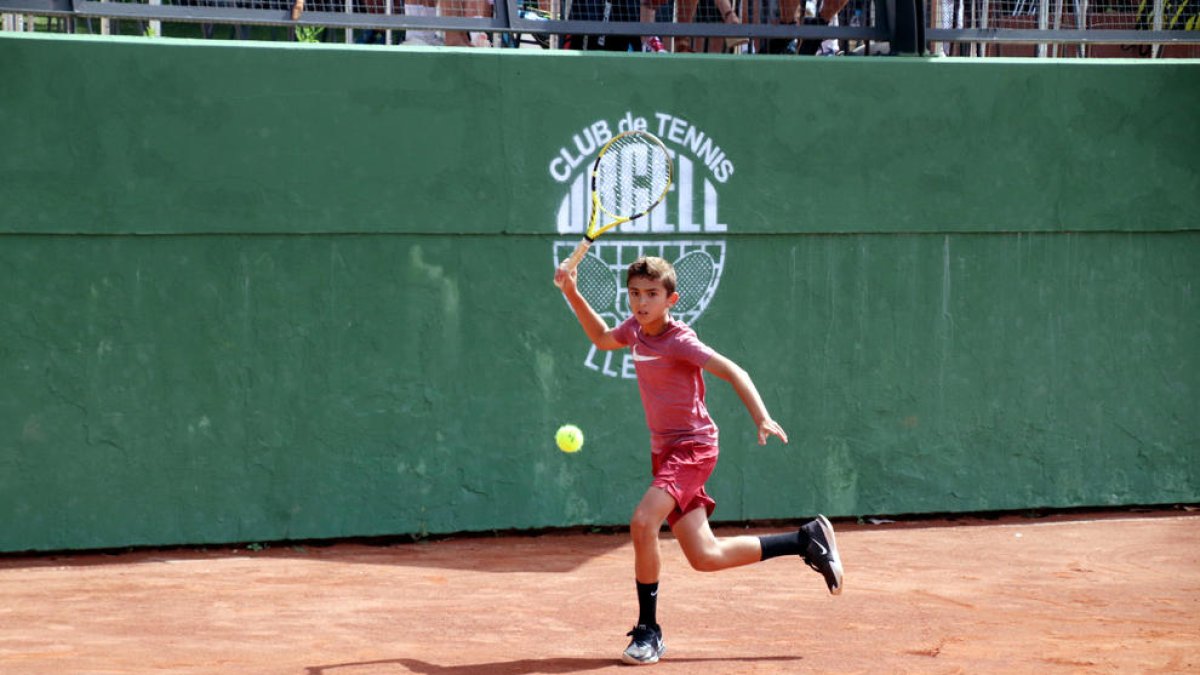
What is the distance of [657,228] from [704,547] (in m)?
2.93

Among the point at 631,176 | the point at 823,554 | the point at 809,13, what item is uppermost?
the point at 809,13

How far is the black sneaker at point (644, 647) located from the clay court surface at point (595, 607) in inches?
3.1

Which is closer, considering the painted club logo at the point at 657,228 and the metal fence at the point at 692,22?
the metal fence at the point at 692,22

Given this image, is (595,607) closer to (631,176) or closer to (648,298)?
(648,298)

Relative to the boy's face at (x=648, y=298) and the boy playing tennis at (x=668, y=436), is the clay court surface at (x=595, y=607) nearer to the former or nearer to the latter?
the boy playing tennis at (x=668, y=436)

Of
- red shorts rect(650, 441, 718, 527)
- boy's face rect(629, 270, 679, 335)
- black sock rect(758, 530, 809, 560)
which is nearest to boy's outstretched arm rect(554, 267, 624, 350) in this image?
boy's face rect(629, 270, 679, 335)

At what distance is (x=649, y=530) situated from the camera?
217 inches

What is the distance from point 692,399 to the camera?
572cm

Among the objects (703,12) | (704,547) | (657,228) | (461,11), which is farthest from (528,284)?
(704,547)

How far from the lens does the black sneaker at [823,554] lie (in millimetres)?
5934

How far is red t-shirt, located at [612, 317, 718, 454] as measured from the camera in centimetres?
567

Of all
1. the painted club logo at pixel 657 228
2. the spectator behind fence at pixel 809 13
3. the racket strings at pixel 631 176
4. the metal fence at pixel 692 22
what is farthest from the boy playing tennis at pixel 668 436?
the spectator behind fence at pixel 809 13

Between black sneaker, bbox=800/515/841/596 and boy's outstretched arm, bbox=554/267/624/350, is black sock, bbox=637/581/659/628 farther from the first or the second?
boy's outstretched arm, bbox=554/267/624/350

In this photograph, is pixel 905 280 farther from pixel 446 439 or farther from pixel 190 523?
pixel 190 523
